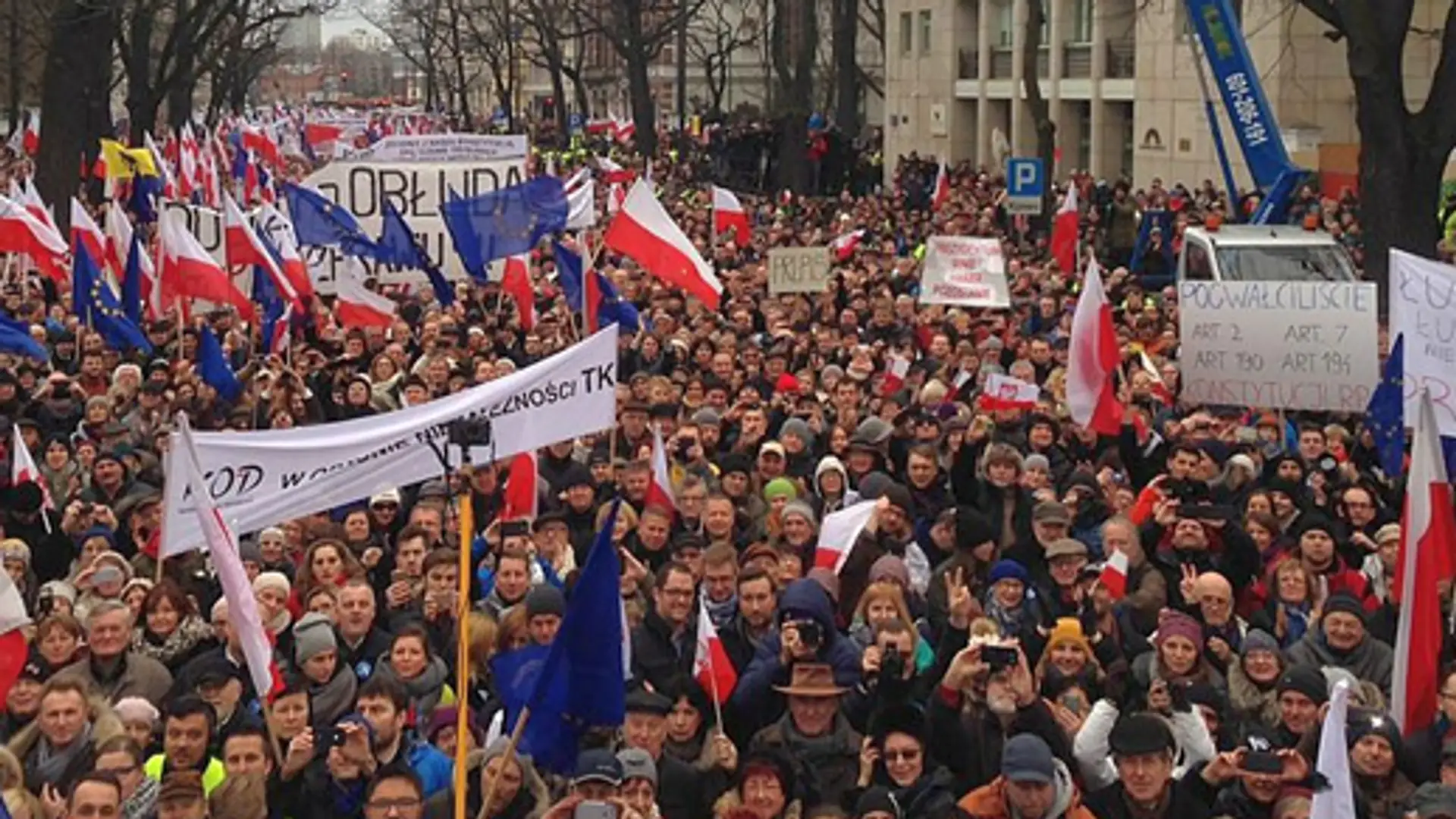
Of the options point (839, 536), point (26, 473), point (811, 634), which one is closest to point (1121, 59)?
point (26, 473)

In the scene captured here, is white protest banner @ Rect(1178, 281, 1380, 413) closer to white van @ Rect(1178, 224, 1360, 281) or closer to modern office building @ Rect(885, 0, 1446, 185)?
white van @ Rect(1178, 224, 1360, 281)

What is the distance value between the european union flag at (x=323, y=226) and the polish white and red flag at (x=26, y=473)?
6.77m

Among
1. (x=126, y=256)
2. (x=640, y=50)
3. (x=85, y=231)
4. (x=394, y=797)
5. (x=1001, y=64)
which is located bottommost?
(x=394, y=797)

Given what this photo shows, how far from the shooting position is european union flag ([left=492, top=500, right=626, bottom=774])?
20.9 feet

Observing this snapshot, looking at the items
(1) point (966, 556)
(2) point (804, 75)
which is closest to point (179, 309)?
(1) point (966, 556)

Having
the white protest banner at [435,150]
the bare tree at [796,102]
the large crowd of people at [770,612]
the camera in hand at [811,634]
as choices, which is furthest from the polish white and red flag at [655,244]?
the bare tree at [796,102]

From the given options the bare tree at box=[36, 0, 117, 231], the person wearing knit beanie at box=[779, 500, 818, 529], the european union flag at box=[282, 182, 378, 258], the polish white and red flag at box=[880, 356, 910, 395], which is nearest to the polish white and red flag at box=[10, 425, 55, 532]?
the person wearing knit beanie at box=[779, 500, 818, 529]

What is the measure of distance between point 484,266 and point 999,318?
13.7ft

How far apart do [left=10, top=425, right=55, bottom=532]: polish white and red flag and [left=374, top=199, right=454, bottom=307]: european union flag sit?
7104 millimetres

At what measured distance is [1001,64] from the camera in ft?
158

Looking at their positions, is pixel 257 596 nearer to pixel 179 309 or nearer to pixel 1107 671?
pixel 1107 671

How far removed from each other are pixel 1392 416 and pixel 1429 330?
58.1 inches

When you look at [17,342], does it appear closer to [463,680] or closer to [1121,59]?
[463,680]

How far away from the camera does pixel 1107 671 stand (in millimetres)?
7676
